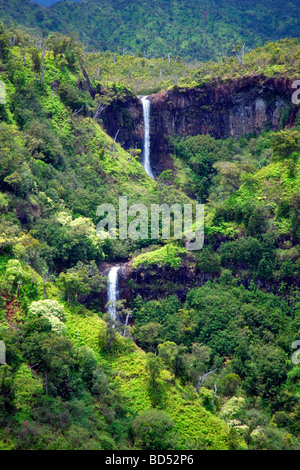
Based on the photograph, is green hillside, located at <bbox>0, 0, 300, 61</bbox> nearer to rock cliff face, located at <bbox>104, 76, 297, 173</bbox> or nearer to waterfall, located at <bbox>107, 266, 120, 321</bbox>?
rock cliff face, located at <bbox>104, 76, 297, 173</bbox>

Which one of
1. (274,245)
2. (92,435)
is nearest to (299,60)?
(274,245)

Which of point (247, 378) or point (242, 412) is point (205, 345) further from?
point (242, 412)

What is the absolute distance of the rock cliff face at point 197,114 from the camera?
191 ft

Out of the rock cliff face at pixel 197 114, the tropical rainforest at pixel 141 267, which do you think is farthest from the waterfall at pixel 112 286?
the rock cliff face at pixel 197 114

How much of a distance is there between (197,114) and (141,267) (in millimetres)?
27548

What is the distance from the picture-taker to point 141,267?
4209 cm

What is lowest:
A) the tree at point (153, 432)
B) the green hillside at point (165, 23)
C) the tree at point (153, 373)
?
the tree at point (153, 432)

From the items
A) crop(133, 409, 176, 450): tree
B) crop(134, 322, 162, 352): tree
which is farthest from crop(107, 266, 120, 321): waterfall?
crop(133, 409, 176, 450): tree

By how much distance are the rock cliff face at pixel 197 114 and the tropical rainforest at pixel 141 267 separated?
252 millimetres

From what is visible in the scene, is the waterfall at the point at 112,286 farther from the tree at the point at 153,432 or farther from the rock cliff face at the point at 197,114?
the rock cliff face at the point at 197,114

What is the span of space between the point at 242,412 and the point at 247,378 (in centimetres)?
414

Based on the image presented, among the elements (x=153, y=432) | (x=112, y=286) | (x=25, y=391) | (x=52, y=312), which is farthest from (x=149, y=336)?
(x=25, y=391)

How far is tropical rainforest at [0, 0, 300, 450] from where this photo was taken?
2672 cm

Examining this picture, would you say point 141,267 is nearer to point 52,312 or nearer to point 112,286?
point 112,286
